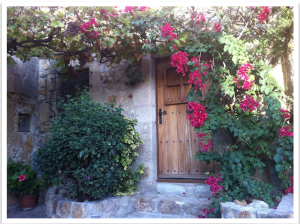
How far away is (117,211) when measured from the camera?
2.71 meters

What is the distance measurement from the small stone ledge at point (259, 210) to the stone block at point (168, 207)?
0.64 m

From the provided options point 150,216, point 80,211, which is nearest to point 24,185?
point 80,211

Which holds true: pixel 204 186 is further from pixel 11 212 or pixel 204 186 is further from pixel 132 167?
pixel 11 212

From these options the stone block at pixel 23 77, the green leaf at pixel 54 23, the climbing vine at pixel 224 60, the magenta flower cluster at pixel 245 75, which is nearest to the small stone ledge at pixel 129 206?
the climbing vine at pixel 224 60

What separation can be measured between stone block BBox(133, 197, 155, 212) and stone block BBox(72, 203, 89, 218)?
641 mm

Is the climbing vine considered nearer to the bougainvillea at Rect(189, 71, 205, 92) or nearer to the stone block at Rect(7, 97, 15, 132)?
the bougainvillea at Rect(189, 71, 205, 92)

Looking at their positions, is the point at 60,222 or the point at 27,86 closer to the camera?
the point at 60,222

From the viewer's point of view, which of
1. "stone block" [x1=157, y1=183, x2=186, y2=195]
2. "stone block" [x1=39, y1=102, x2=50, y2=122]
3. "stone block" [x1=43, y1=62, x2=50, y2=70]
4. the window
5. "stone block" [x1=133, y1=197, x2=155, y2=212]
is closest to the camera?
"stone block" [x1=133, y1=197, x2=155, y2=212]

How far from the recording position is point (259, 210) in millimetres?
1977

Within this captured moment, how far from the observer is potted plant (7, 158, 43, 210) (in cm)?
332

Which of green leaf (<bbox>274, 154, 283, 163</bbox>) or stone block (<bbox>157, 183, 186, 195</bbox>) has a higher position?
green leaf (<bbox>274, 154, 283, 163</bbox>)

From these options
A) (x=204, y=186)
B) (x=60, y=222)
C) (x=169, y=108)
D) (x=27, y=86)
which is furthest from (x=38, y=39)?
(x=204, y=186)

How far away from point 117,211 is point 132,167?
0.67 m

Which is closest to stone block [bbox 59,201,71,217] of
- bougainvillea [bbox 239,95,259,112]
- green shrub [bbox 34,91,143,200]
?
green shrub [bbox 34,91,143,200]
